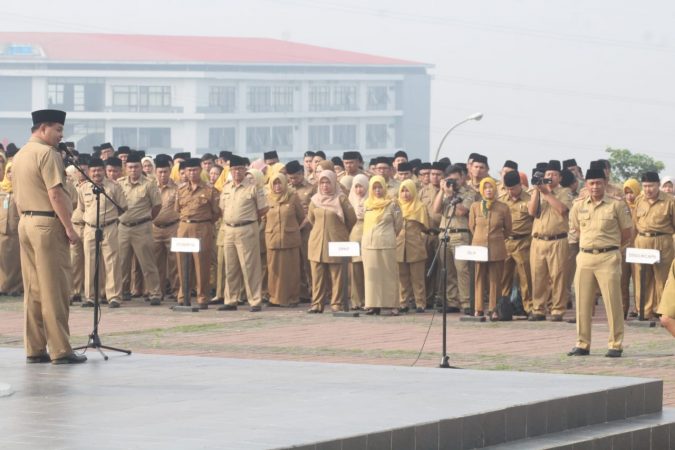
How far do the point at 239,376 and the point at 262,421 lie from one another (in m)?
2.48

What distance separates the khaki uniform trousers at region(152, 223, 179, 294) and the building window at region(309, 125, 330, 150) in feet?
406

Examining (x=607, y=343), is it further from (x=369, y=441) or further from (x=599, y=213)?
(x=369, y=441)

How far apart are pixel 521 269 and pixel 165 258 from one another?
536 centimetres

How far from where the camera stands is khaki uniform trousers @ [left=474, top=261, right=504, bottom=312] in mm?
19625

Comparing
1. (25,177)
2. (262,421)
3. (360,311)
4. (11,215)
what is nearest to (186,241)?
(360,311)

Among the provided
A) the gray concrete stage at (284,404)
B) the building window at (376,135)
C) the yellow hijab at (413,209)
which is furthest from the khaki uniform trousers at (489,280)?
the building window at (376,135)

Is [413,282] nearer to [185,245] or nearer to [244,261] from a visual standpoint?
[244,261]

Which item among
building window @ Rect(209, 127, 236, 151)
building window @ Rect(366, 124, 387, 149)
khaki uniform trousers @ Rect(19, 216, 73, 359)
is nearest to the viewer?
khaki uniform trousers @ Rect(19, 216, 73, 359)

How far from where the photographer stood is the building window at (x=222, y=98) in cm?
14412

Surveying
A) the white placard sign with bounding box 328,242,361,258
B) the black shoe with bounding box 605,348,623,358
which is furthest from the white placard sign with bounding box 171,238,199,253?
the black shoe with bounding box 605,348,623,358

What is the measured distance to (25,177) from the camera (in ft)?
42.3

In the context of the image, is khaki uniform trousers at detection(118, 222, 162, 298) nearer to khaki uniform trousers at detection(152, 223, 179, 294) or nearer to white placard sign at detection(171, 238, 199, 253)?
khaki uniform trousers at detection(152, 223, 179, 294)

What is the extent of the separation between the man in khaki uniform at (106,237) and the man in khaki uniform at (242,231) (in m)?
1.43

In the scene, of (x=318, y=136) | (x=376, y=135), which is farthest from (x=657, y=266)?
(x=376, y=135)
